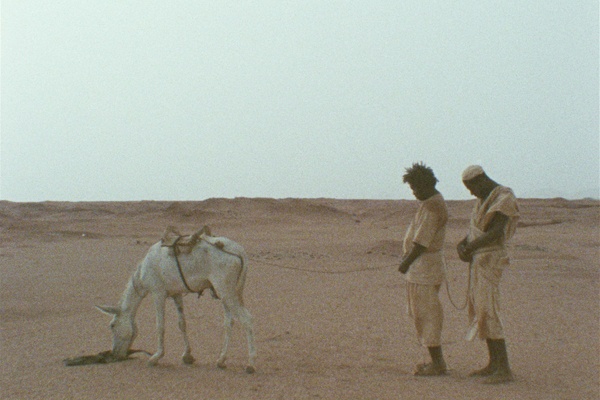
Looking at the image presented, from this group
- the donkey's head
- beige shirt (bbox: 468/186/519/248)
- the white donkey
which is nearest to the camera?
beige shirt (bbox: 468/186/519/248)

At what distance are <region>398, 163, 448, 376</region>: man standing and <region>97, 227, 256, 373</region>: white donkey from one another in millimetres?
1843

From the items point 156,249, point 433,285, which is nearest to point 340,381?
point 433,285

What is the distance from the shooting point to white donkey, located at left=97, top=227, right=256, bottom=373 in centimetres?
707

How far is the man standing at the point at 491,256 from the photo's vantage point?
21.0ft

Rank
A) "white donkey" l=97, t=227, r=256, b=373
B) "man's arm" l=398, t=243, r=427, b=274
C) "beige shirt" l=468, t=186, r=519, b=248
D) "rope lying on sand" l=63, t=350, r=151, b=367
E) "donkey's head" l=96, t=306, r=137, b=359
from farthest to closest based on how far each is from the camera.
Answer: "donkey's head" l=96, t=306, r=137, b=359 < "rope lying on sand" l=63, t=350, r=151, b=367 < "white donkey" l=97, t=227, r=256, b=373 < "man's arm" l=398, t=243, r=427, b=274 < "beige shirt" l=468, t=186, r=519, b=248

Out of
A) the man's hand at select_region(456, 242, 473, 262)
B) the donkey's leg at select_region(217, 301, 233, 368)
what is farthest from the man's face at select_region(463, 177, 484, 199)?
the donkey's leg at select_region(217, 301, 233, 368)

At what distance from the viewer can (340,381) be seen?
6.66 m

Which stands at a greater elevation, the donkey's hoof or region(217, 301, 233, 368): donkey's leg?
region(217, 301, 233, 368): donkey's leg

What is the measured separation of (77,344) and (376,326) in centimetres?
442

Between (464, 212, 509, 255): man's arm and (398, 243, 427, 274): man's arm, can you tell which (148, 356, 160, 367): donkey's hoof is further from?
(464, 212, 509, 255): man's arm

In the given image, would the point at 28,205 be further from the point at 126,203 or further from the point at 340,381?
the point at 340,381

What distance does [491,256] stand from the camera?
6.45m

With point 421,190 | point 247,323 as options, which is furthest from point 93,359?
point 421,190

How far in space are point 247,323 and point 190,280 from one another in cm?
84
